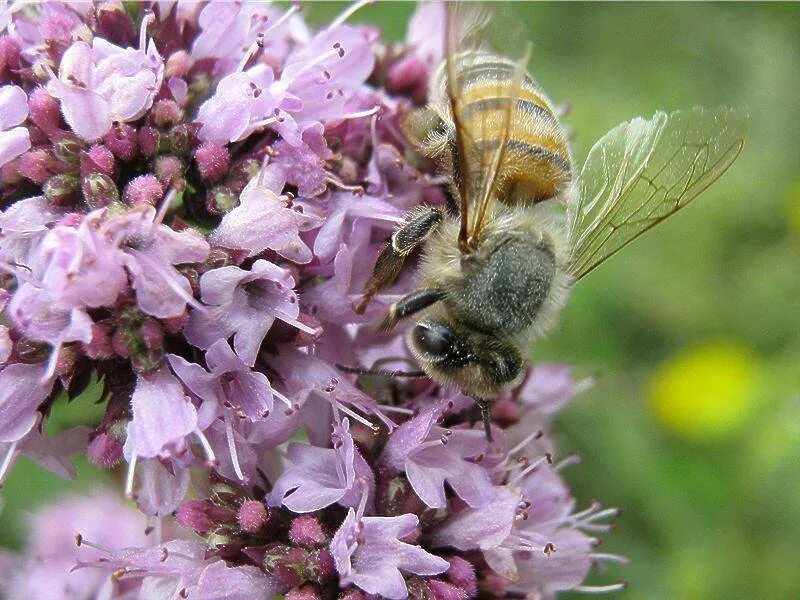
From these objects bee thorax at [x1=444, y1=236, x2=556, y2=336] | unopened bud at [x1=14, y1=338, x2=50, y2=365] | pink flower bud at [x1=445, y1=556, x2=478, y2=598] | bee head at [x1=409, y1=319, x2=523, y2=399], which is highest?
bee thorax at [x1=444, y1=236, x2=556, y2=336]

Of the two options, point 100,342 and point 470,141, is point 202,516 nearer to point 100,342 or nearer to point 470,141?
point 100,342

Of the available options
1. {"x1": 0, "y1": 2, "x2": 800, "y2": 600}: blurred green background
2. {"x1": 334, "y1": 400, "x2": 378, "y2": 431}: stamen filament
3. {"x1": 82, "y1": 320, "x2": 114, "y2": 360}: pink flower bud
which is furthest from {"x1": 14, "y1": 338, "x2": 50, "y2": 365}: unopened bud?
{"x1": 0, "y1": 2, "x2": 800, "y2": 600}: blurred green background

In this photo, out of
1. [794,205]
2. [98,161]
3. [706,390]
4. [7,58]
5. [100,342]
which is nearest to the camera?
[100,342]

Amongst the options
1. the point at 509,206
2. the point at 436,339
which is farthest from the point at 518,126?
the point at 436,339

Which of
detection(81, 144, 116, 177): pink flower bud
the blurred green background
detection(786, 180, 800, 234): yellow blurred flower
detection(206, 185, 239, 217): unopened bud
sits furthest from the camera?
detection(786, 180, 800, 234): yellow blurred flower

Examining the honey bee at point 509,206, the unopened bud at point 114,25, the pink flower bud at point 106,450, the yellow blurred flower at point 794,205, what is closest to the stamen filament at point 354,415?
the honey bee at point 509,206

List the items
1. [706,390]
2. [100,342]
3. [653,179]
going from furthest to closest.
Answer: [706,390] → [653,179] → [100,342]

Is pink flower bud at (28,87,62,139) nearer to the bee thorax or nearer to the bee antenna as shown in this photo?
the bee antenna
